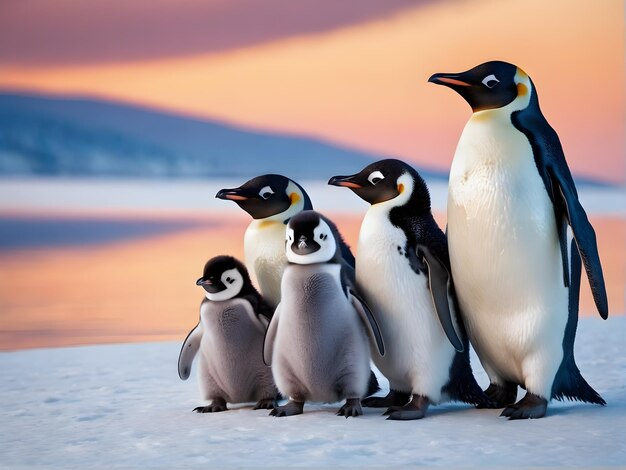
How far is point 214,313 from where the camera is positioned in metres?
3.81

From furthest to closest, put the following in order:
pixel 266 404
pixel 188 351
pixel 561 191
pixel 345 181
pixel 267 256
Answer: pixel 267 256, pixel 188 351, pixel 266 404, pixel 345 181, pixel 561 191

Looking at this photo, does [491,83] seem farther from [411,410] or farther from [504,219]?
[411,410]

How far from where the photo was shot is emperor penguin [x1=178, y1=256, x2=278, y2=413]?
3.82 meters

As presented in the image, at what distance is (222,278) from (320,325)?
1.48 ft

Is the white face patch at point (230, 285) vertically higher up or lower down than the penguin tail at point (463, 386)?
higher up

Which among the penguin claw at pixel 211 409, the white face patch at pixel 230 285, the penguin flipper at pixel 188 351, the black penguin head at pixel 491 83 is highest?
the black penguin head at pixel 491 83

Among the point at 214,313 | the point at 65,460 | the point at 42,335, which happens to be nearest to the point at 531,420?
the point at 214,313

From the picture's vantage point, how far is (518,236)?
3.57 meters

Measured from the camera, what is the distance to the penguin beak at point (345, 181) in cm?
377

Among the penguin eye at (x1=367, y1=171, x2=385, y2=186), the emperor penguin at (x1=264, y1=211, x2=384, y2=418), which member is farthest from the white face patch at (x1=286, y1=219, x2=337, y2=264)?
the penguin eye at (x1=367, y1=171, x2=385, y2=186)

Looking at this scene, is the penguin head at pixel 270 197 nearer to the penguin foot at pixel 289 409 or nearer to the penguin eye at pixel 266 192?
the penguin eye at pixel 266 192

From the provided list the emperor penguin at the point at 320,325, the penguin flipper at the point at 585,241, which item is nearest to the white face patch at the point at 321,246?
the emperor penguin at the point at 320,325

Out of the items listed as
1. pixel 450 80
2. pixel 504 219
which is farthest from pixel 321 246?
pixel 450 80

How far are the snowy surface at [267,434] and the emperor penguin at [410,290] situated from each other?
120mm
